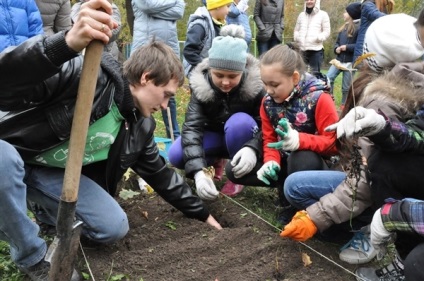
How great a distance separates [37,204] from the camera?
92.5 inches

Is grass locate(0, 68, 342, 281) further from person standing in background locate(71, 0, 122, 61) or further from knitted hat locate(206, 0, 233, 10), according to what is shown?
person standing in background locate(71, 0, 122, 61)

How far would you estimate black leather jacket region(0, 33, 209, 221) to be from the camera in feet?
5.13

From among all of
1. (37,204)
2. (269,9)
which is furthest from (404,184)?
(269,9)

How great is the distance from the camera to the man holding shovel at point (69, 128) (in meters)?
1.56

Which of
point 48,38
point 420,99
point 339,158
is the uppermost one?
point 48,38

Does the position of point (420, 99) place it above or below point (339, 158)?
above

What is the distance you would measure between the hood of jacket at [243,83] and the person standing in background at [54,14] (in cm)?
160

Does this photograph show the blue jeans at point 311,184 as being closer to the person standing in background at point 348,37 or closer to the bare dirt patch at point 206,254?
the bare dirt patch at point 206,254

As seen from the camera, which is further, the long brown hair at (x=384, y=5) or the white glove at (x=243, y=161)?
the long brown hair at (x=384, y=5)

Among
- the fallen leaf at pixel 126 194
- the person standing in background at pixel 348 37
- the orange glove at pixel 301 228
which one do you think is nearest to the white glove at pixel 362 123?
the orange glove at pixel 301 228

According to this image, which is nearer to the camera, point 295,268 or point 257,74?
point 295,268

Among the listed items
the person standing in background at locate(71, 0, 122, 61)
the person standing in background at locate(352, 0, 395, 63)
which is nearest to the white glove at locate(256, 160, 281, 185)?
the person standing in background at locate(71, 0, 122, 61)

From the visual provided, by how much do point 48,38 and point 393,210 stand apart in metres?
1.36

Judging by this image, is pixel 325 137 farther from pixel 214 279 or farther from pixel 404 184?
pixel 214 279
